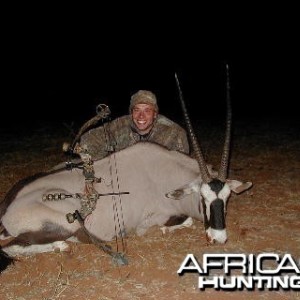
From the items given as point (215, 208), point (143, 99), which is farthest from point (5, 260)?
point (143, 99)

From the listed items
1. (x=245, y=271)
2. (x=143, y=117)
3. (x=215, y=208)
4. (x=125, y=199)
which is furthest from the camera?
(x=143, y=117)

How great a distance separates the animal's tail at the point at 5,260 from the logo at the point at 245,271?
164cm

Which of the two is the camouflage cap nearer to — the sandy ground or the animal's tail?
the sandy ground

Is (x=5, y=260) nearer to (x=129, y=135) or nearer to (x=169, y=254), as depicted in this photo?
(x=169, y=254)

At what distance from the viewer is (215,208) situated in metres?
4.71

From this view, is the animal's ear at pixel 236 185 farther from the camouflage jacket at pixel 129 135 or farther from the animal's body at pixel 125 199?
the camouflage jacket at pixel 129 135

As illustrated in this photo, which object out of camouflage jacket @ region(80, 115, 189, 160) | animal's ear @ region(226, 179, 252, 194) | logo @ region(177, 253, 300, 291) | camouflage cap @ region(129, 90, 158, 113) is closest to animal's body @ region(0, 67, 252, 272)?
animal's ear @ region(226, 179, 252, 194)

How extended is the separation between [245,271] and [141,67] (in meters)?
28.6

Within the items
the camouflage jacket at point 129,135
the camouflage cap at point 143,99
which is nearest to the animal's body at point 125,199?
the camouflage jacket at point 129,135

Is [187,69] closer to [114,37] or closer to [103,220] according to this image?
[114,37]

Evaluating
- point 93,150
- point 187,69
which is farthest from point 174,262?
point 187,69

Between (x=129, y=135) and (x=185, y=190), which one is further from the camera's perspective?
(x=129, y=135)

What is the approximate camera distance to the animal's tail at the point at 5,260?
447 cm

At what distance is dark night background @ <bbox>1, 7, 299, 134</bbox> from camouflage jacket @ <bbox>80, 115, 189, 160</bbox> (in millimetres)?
8133
